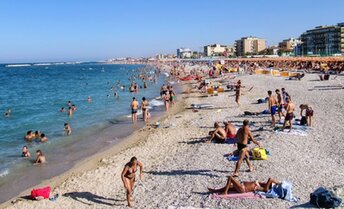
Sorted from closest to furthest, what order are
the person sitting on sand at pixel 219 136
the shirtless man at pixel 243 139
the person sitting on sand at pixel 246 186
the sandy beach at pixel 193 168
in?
the person sitting on sand at pixel 246 186, the sandy beach at pixel 193 168, the shirtless man at pixel 243 139, the person sitting on sand at pixel 219 136

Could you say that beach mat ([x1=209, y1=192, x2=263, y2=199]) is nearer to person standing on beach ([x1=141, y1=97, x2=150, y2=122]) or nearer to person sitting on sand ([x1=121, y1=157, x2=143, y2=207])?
person sitting on sand ([x1=121, y1=157, x2=143, y2=207])

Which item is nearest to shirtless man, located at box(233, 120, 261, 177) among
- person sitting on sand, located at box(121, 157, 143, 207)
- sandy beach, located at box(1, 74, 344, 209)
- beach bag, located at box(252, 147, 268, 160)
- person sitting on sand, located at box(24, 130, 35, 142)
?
sandy beach, located at box(1, 74, 344, 209)

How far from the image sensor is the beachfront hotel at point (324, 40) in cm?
8488

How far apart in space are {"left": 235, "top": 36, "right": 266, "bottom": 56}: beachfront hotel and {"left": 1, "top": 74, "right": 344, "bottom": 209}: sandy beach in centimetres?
12636

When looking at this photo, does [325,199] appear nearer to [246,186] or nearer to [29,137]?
[246,186]

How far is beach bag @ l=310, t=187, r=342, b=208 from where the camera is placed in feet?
20.9

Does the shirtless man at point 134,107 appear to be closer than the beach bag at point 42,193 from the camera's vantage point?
No

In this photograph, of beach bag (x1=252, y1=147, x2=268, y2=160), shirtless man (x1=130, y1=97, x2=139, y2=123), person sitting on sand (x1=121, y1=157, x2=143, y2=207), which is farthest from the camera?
shirtless man (x1=130, y1=97, x2=139, y2=123)

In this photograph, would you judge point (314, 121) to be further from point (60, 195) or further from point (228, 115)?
point (60, 195)

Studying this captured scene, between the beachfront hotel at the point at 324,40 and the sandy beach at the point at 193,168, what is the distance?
74478 millimetres

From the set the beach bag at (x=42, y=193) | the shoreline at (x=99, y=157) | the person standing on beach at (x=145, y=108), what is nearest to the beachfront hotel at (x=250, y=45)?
the person standing on beach at (x=145, y=108)

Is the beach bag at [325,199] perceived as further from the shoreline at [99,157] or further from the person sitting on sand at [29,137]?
the person sitting on sand at [29,137]

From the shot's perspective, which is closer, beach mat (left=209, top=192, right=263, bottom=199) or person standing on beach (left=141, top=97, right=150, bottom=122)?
beach mat (left=209, top=192, right=263, bottom=199)

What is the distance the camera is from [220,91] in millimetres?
27172
